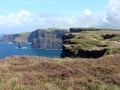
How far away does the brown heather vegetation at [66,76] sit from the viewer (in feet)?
57.8

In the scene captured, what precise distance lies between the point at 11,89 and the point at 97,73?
6847 mm

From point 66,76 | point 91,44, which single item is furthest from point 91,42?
point 66,76

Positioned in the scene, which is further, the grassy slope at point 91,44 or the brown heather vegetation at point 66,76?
the grassy slope at point 91,44

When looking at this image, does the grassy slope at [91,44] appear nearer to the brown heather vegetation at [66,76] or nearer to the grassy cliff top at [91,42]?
the grassy cliff top at [91,42]

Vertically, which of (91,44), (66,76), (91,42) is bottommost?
(91,44)

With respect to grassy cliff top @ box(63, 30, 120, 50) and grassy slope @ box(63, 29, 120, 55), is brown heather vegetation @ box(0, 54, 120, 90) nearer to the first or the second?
grassy slope @ box(63, 29, 120, 55)

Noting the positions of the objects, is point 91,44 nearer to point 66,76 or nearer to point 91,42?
point 91,42

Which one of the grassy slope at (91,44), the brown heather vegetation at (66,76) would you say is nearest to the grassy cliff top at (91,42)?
the grassy slope at (91,44)

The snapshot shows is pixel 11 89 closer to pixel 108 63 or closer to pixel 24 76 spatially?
pixel 24 76

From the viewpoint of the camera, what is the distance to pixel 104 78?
1958 centimetres

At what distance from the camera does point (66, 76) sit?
20.7m

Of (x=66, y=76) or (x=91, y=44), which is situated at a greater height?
(x=66, y=76)

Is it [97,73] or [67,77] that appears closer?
[67,77]

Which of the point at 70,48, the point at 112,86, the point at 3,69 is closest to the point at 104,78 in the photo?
the point at 112,86
